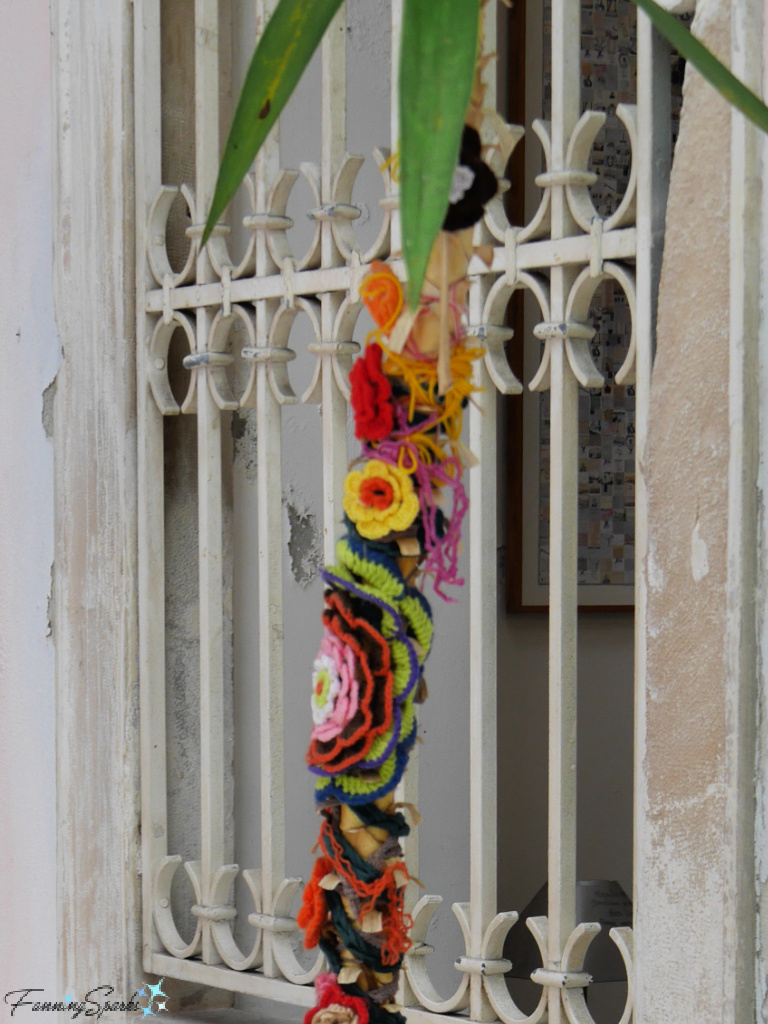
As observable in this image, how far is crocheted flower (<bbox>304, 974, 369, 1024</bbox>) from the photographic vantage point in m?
0.64

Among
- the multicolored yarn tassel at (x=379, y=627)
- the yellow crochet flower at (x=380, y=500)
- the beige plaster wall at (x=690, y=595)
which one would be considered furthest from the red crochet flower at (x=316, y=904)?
the beige plaster wall at (x=690, y=595)

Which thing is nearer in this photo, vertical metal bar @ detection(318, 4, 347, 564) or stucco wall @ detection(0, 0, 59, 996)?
vertical metal bar @ detection(318, 4, 347, 564)

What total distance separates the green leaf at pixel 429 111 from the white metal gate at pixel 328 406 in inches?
21.5

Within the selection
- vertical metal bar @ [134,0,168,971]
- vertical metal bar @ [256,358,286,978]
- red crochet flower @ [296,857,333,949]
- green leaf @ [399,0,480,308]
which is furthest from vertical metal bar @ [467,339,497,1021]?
green leaf @ [399,0,480,308]

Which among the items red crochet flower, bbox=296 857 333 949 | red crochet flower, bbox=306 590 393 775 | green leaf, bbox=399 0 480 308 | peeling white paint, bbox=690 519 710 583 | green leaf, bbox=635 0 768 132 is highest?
green leaf, bbox=635 0 768 132

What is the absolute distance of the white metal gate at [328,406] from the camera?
1.24 m

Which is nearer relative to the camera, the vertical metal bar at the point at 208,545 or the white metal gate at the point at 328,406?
the white metal gate at the point at 328,406

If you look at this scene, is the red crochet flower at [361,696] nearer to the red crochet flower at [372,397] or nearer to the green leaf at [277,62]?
the red crochet flower at [372,397]

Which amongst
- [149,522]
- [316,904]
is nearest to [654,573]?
[316,904]

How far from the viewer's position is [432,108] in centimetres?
46

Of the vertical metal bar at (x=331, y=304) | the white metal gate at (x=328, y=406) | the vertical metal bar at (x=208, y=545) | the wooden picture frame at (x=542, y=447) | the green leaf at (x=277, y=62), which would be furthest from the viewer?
the wooden picture frame at (x=542, y=447)

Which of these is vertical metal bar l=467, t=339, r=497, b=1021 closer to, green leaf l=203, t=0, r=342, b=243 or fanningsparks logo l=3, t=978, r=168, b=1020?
fanningsparks logo l=3, t=978, r=168, b=1020

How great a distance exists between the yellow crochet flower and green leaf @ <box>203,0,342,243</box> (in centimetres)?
16

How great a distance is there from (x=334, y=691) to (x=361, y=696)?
0.6 inches
